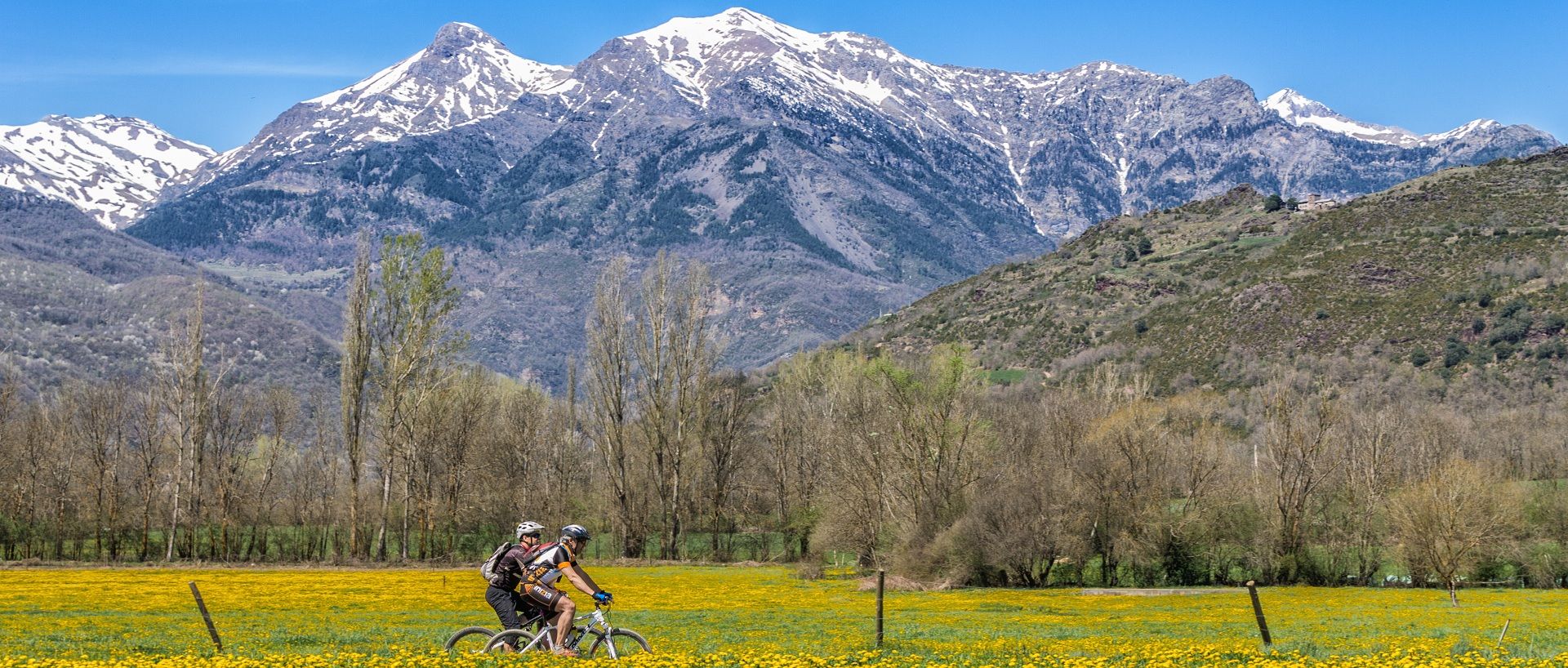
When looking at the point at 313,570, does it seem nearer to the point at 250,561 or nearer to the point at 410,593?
the point at 250,561

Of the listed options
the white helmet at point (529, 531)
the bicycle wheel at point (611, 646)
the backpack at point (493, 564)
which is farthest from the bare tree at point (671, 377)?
the white helmet at point (529, 531)

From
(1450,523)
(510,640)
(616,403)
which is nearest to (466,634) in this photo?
(510,640)

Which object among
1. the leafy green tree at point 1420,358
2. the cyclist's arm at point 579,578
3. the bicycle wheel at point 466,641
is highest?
the leafy green tree at point 1420,358

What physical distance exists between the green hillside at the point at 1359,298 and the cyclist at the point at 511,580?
133m

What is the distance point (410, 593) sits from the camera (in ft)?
158

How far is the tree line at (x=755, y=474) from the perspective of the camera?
64.4m

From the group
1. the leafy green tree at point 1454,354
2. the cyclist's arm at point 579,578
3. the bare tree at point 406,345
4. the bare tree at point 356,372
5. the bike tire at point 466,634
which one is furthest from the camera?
the leafy green tree at point 1454,354

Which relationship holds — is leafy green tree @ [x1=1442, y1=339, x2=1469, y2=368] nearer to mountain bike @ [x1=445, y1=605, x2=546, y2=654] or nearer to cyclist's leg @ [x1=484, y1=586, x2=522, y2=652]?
mountain bike @ [x1=445, y1=605, x2=546, y2=654]

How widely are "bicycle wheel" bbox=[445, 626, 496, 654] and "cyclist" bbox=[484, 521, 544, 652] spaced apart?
43 cm

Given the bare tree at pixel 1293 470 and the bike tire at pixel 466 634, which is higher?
the bare tree at pixel 1293 470

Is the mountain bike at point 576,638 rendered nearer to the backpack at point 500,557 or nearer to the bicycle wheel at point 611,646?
the bicycle wheel at point 611,646

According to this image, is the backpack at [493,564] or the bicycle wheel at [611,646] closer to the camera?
the bicycle wheel at [611,646]

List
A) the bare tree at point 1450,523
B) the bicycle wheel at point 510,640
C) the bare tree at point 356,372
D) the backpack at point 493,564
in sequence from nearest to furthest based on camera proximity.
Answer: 1. the backpack at point 493,564
2. the bicycle wheel at point 510,640
3. the bare tree at point 1450,523
4. the bare tree at point 356,372

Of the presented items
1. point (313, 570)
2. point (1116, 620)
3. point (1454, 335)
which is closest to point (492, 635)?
point (1116, 620)
